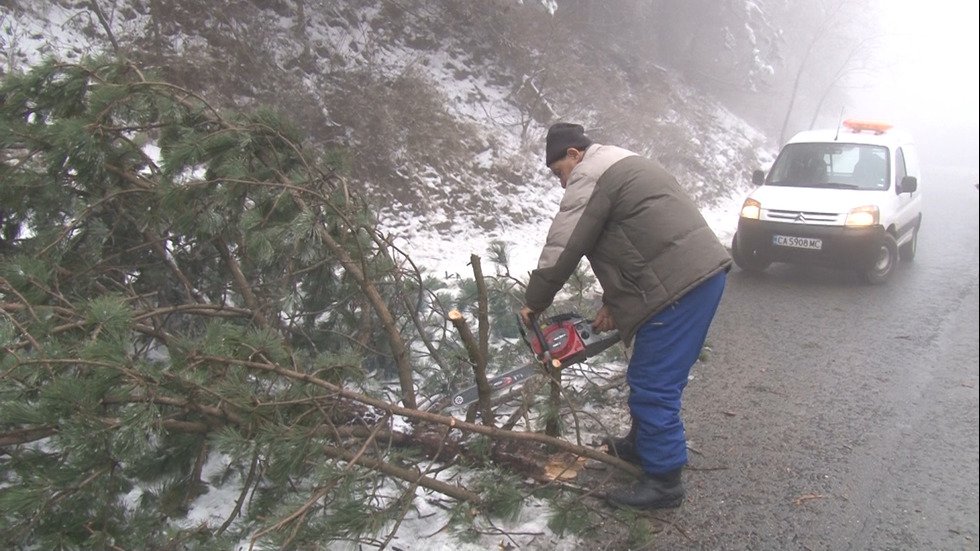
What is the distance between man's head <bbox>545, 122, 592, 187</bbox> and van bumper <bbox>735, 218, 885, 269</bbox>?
5653 mm

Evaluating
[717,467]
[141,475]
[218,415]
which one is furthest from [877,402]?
[141,475]

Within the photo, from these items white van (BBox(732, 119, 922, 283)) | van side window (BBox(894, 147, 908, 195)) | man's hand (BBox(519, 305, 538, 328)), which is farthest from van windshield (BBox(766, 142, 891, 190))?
man's hand (BBox(519, 305, 538, 328))

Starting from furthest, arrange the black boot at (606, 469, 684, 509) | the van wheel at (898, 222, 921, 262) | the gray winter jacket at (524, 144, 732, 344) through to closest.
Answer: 1. the van wheel at (898, 222, 921, 262)
2. the black boot at (606, 469, 684, 509)
3. the gray winter jacket at (524, 144, 732, 344)

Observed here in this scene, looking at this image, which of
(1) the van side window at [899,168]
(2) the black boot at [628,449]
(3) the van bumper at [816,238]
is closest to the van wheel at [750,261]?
(3) the van bumper at [816,238]

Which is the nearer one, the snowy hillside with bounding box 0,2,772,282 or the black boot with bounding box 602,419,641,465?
the black boot with bounding box 602,419,641,465

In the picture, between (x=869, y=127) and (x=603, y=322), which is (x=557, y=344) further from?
(x=869, y=127)

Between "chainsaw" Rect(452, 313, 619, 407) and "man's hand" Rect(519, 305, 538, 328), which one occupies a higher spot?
"man's hand" Rect(519, 305, 538, 328)

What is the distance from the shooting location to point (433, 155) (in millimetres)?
10773

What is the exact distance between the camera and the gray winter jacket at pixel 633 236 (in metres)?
3.13

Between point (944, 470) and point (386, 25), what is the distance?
441 inches

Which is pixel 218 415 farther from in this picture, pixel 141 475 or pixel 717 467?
pixel 717 467

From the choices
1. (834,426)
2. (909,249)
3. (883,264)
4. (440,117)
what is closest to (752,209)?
(883,264)

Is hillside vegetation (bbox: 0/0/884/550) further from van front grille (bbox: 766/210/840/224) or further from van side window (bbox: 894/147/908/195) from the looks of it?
van side window (bbox: 894/147/908/195)

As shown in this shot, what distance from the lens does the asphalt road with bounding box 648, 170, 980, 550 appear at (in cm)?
321
